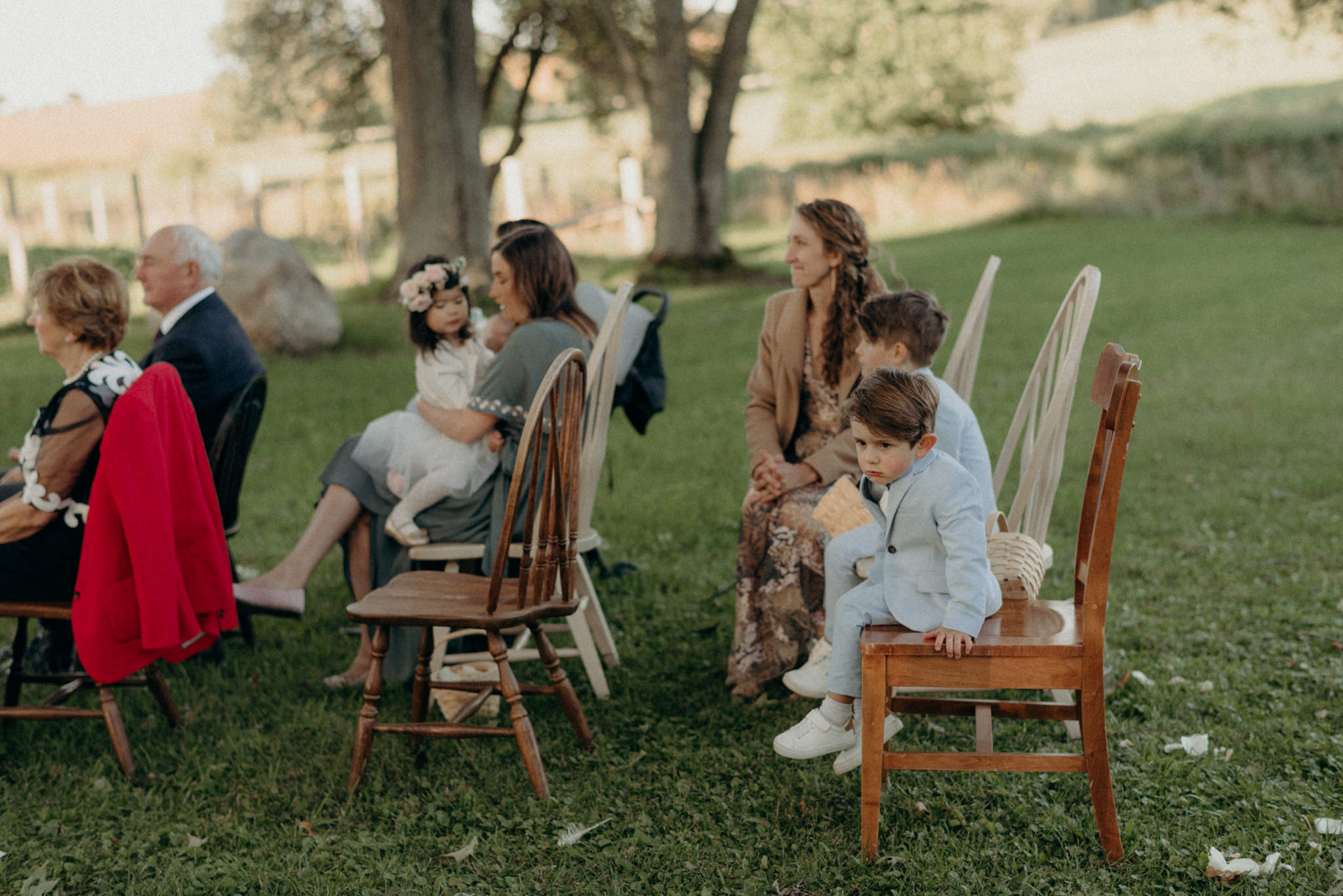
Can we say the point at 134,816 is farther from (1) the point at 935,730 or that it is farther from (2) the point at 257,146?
(2) the point at 257,146

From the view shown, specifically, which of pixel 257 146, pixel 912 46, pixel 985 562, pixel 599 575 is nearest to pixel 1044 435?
pixel 985 562

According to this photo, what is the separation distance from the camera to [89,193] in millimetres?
20109

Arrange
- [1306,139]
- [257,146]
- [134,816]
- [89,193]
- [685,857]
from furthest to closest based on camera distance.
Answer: [257,146]
[89,193]
[1306,139]
[134,816]
[685,857]

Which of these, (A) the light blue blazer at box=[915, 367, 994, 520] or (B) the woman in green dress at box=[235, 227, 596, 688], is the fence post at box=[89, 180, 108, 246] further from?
(A) the light blue blazer at box=[915, 367, 994, 520]

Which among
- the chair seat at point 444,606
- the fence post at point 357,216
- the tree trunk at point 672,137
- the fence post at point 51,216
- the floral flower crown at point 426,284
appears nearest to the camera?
the chair seat at point 444,606

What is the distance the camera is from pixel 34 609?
3318mm

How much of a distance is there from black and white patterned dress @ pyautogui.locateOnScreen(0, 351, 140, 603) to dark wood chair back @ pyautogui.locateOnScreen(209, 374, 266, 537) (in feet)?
1.44

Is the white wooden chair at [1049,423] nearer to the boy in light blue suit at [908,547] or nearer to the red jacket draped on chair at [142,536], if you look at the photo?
the boy in light blue suit at [908,547]

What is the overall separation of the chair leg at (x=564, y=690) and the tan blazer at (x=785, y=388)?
93 centimetres

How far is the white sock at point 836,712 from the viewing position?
2818mm

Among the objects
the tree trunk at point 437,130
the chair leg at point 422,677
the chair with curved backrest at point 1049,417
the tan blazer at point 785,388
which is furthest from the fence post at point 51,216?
the chair with curved backrest at point 1049,417

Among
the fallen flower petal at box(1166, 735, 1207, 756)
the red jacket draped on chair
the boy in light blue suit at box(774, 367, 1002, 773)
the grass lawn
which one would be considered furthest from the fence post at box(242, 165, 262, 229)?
Result: the fallen flower petal at box(1166, 735, 1207, 756)

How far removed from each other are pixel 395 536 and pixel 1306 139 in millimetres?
19202

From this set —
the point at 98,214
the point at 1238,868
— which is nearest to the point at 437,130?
the point at 1238,868
